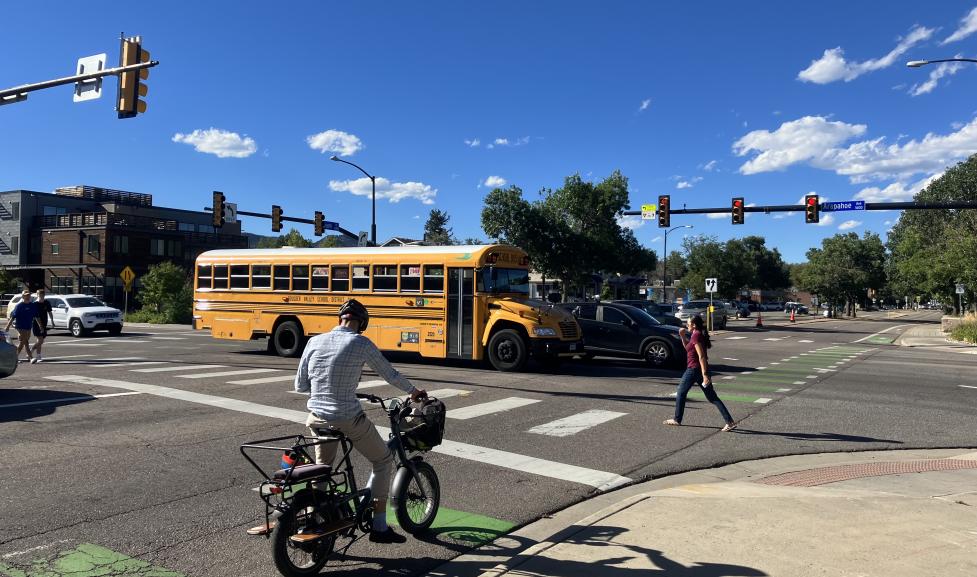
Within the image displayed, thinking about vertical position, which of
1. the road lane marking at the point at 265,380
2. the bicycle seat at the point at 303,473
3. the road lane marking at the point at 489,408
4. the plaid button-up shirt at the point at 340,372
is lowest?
the road lane marking at the point at 489,408

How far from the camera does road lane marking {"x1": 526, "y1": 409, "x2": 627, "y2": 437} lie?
29.2 feet

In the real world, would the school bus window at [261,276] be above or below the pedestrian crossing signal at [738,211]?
below

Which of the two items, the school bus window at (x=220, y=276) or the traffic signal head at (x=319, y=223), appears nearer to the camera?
the school bus window at (x=220, y=276)

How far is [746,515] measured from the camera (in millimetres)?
5273

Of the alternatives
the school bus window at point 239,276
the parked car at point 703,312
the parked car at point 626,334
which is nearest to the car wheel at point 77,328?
the school bus window at point 239,276

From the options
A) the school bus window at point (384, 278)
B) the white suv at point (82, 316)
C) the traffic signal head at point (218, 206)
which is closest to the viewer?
the school bus window at point (384, 278)

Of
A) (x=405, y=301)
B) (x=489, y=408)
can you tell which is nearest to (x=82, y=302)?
(x=405, y=301)

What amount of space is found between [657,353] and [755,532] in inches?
481

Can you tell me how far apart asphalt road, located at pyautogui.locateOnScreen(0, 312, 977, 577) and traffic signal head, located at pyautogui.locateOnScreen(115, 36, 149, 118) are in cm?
568

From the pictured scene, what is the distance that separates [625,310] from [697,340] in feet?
27.2

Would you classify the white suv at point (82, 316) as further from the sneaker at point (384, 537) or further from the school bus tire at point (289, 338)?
the sneaker at point (384, 537)

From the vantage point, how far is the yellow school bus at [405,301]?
1498 centimetres

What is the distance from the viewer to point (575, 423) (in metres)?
9.48

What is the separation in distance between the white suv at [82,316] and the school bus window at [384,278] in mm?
16365
